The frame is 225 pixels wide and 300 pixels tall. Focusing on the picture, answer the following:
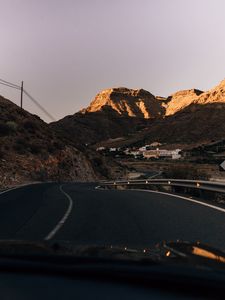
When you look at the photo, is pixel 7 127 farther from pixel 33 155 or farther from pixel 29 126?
pixel 29 126

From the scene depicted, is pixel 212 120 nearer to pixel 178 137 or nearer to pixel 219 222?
pixel 178 137

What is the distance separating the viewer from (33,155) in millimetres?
54562

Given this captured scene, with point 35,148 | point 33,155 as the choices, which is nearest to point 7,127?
point 35,148

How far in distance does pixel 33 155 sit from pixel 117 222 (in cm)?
4351

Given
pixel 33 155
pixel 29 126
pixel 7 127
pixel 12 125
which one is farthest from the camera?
pixel 29 126

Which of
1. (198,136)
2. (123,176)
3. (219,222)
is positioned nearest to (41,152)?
(123,176)

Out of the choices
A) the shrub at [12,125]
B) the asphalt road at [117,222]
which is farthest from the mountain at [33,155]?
the asphalt road at [117,222]

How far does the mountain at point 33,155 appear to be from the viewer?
4811 centimetres

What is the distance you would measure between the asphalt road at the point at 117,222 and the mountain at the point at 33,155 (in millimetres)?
26143

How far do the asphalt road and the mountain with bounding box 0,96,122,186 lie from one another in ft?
85.8

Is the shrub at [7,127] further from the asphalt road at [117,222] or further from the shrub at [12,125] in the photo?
the asphalt road at [117,222]

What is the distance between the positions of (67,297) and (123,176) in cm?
7353

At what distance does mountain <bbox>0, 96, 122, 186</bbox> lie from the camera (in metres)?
48.1

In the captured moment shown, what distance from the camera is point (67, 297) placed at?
3309 mm
